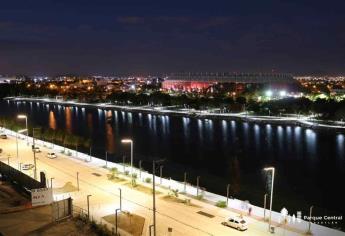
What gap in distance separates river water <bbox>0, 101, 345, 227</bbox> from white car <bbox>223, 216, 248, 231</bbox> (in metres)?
3.87

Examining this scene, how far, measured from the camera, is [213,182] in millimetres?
14320

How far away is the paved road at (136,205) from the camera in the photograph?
25.8ft

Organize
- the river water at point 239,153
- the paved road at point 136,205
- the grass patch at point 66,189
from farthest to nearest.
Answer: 1. the river water at point 239,153
2. the grass patch at point 66,189
3. the paved road at point 136,205

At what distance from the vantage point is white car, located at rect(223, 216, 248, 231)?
25.5 feet

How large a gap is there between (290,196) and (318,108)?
19.4 metres

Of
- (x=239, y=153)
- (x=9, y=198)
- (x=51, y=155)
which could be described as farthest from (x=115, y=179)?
(x=239, y=153)

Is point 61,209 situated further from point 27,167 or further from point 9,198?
point 27,167

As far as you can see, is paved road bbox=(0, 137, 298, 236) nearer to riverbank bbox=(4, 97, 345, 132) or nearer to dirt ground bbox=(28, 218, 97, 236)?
dirt ground bbox=(28, 218, 97, 236)

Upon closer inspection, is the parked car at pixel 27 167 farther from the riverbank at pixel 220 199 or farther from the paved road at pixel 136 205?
the riverbank at pixel 220 199

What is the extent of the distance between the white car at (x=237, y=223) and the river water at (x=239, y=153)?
3.87 metres

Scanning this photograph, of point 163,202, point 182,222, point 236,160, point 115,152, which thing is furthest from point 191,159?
point 182,222

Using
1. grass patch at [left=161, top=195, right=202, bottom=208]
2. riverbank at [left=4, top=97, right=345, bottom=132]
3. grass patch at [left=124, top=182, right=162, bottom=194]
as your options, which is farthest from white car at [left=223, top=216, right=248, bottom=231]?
riverbank at [left=4, top=97, right=345, bottom=132]

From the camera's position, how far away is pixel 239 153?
19375mm

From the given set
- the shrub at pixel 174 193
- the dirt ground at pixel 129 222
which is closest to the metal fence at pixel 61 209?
the dirt ground at pixel 129 222
